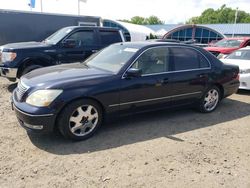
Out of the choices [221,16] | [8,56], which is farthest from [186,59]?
[221,16]

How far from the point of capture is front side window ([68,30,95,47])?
26.7ft

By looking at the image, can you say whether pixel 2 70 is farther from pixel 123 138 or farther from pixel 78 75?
pixel 123 138

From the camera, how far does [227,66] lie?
614 cm

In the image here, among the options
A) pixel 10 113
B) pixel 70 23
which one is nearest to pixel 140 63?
pixel 10 113

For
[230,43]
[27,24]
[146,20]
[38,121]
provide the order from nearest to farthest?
[38,121], [27,24], [230,43], [146,20]

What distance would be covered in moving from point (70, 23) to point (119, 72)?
9.64 meters

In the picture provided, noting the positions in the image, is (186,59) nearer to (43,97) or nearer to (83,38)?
(43,97)

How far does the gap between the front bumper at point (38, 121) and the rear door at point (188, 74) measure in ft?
8.08

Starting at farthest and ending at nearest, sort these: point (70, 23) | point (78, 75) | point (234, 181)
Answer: point (70, 23) → point (78, 75) → point (234, 181)

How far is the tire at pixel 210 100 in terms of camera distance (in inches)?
228

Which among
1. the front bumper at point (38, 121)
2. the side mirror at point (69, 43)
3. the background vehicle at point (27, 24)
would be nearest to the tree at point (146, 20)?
the background vehicle at point (27, 24)

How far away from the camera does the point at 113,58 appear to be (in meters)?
5.00

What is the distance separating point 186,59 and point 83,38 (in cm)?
398

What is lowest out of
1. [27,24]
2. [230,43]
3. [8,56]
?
[8,56]
